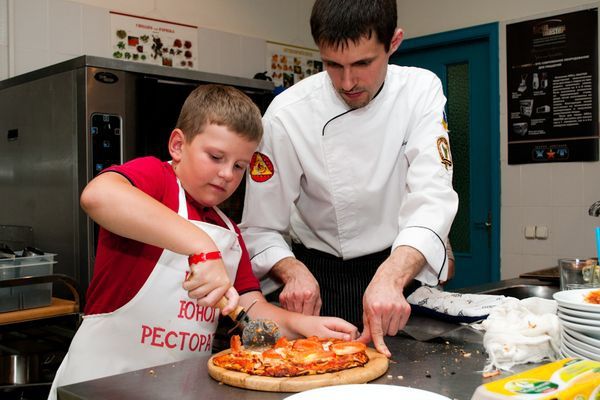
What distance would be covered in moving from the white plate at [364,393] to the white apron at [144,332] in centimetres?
56

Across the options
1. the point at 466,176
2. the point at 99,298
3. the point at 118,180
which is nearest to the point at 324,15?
the point at 118,180

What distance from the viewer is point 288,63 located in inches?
174

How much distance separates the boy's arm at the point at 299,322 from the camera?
4.38 ft

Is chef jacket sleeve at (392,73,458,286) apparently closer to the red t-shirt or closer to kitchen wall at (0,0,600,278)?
the red t-shirt

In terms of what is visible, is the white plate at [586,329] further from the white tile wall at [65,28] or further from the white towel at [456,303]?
the white tile wall at [65,28]

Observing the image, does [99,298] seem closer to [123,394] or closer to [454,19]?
[123,394]

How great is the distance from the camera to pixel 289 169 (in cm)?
170

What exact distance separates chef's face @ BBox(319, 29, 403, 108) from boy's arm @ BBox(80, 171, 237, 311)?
55cm

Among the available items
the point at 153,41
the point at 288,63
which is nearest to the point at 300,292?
the point at 153,41

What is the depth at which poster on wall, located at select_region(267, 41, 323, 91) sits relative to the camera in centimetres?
430

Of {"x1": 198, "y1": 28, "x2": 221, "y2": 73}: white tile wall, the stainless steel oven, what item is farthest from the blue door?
the stainless steel oven

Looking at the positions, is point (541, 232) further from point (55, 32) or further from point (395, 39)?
point (55, 32)

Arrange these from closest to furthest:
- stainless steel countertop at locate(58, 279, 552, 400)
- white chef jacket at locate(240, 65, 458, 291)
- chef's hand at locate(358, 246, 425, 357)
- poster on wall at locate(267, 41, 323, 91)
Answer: stainless steel countertop at locate(58, 279, 552, 400) < chef's hand at locate(358, 246, 425, 357) < white chef jacket at locate(240, 65, 458, 291) < poster on wall at locate(267, 41, 323, 91)

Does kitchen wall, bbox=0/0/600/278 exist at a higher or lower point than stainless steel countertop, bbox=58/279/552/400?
higher
